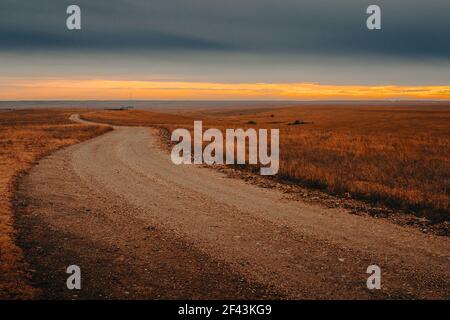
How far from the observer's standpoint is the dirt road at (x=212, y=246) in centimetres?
674

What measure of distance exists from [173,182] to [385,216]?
8.13 metres

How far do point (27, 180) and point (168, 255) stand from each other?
33.6ft

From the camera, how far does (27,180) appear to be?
15672mm

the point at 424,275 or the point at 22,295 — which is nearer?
the point at 22,295

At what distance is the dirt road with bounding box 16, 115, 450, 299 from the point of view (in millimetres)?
6738

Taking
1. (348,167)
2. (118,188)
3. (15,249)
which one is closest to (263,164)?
(348,167)

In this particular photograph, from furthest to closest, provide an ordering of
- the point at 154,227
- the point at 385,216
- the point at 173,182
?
the point at 173,182, the point at 385,216, the point at 154,227

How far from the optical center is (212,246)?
28.2ft

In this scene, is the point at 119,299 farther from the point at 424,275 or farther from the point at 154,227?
the point at 424,275

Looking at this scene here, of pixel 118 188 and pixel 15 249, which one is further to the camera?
pixel 118 188

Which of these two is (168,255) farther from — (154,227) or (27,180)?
(27,180)

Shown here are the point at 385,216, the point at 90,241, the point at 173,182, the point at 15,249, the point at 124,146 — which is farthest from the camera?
the point at 124,146

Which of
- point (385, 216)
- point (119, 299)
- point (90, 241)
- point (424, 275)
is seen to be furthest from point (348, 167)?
point (119, 299)

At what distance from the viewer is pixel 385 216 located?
1109 cm
